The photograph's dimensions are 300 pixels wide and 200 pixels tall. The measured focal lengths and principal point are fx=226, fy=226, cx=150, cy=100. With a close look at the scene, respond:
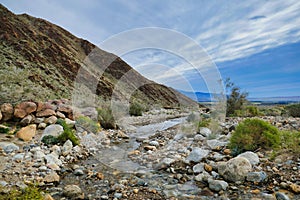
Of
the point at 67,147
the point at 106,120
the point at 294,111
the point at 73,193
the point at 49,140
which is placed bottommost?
the point at 73,193

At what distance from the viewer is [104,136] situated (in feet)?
27.7

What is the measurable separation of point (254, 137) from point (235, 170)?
5.87ft

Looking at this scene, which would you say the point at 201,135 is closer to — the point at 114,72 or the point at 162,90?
the point at 162,90

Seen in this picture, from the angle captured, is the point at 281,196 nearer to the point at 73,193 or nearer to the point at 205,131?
the point at 73,193

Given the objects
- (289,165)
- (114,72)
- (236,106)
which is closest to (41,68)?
(114,72)

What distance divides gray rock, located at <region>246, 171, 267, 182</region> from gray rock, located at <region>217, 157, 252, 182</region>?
0.23 feet

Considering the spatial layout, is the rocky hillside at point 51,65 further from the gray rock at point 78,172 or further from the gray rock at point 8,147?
the gray rock at point 78,172

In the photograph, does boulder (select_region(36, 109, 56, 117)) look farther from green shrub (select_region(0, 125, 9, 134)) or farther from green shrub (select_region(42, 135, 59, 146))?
green shrub (select_region(42, 135, 59, 146))

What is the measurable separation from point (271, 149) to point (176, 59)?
6052mm

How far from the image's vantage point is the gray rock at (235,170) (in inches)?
157

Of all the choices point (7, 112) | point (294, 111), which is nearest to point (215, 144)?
point (7, 112)

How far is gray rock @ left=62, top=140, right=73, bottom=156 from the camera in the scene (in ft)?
18.9

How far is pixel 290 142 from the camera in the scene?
5.12 meters

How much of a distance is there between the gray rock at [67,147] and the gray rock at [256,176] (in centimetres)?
425
